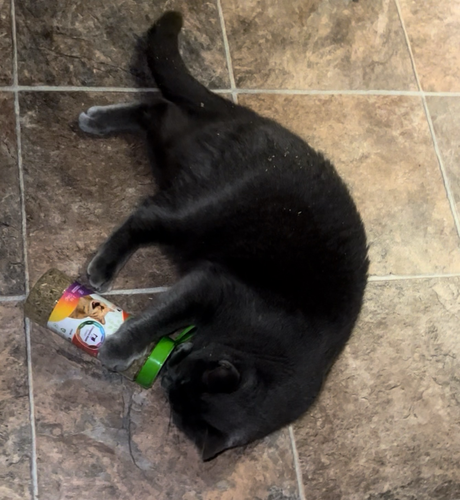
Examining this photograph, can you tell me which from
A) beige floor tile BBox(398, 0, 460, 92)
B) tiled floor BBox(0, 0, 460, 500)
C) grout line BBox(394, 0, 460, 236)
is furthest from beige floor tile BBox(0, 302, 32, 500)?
beige floor tile BBox(398, 0, 460, 92)

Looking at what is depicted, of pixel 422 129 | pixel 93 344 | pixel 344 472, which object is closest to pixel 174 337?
pixel 93 344

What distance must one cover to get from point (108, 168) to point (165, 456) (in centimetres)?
69

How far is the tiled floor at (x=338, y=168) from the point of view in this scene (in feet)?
3.88

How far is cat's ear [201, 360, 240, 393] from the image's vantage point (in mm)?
1016

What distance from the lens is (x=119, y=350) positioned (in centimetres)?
112

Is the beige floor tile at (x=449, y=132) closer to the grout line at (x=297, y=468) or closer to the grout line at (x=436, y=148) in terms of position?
the grout line at (x=436, y=148)

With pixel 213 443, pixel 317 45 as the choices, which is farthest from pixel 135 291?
pixel 317 45

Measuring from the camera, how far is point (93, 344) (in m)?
1.14

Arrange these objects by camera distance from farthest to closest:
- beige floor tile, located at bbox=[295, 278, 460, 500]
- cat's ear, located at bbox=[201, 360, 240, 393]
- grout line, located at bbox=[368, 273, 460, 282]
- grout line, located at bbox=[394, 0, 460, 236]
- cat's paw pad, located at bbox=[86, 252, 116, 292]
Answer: grout line, located at bbox=[394, 0, 460, 236], grout line, located at bbox=[368, 273, 460, 282], beige floor tile, located at bbox=[295, 278, 460, 500], cat's paw pad, located at bbox=[86, 252, 116, 292], cat's ear, located at bbox=[201, 360, 240, 393]

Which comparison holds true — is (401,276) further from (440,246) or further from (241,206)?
(241,206)

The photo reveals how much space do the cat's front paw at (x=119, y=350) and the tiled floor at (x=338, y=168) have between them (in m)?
0.10

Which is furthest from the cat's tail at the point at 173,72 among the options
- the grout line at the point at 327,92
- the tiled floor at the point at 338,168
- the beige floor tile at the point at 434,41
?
the beige floor tile at the point at 434,41

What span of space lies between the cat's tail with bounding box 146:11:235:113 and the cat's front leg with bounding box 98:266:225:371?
1.41 feet

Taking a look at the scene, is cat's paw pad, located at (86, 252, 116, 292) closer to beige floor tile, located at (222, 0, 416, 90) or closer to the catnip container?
the catnip container
